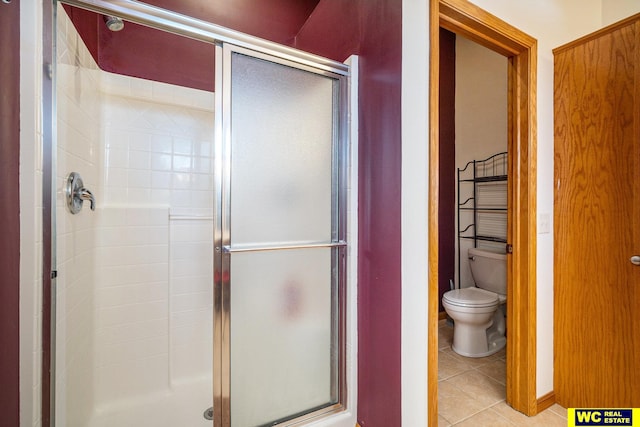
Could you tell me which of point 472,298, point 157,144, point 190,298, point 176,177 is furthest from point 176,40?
point 472,298

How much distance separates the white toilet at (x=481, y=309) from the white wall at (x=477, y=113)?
228mm

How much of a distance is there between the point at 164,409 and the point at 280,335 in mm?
985

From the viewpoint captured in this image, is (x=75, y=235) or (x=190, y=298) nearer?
(x=75, y=235)

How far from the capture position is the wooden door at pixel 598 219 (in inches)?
55.8

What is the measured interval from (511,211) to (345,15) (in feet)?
4.60

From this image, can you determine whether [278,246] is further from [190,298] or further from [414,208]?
[190,298]

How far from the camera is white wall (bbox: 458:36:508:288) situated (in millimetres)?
2707

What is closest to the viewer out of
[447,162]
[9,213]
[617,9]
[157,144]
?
[9,213]

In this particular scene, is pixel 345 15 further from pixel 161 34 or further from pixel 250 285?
pixel 250 285

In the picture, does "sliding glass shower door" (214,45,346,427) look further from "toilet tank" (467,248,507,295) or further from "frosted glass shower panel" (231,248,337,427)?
"toilet tank" (467,248,507,295)

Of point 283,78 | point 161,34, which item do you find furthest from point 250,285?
point 161,34

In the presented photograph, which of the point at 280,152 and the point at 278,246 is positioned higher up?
the point at 280,152

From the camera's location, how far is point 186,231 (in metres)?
1.93

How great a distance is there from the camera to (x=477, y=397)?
1.78 metres
